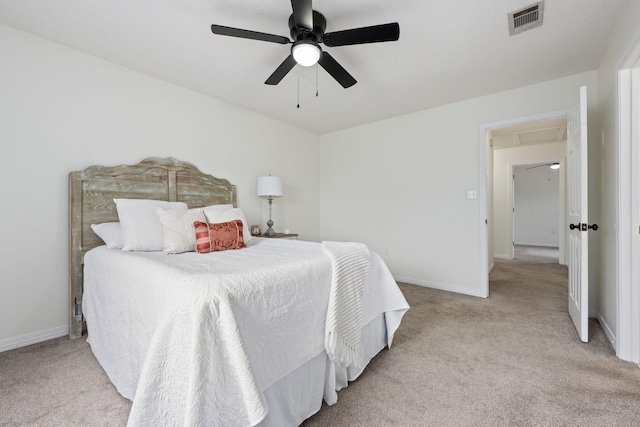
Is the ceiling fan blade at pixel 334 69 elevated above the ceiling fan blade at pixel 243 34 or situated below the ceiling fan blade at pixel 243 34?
below

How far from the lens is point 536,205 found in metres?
7.95

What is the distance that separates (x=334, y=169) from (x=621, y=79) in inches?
135

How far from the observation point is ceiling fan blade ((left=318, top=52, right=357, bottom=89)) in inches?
81.5

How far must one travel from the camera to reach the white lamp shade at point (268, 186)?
3.63 m

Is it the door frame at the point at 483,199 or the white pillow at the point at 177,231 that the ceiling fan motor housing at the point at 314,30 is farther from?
the door frame at the point at 483,199

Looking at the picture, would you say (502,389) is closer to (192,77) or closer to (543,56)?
(543,56)

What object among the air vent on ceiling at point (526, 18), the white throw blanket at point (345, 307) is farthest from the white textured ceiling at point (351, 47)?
the white throw blanket at point (345, 307)

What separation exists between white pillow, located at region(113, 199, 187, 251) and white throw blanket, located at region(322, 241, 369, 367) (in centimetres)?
147

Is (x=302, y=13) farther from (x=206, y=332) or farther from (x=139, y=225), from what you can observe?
(x=139, y=225)

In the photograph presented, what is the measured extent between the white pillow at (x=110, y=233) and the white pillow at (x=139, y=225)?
6 cm

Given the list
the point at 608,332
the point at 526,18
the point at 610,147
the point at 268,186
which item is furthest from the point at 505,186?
the point at 268,186

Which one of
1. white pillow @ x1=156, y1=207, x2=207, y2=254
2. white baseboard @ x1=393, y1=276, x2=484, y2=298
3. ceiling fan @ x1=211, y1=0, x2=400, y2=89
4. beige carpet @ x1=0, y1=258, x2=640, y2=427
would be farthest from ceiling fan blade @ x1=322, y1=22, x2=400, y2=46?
white baseboard @ x1=393, y1=276, x2=484, y2=298

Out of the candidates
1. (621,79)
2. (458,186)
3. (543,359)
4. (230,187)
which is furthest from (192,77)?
(543,359)

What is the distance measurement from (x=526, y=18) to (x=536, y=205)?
7699 mm
